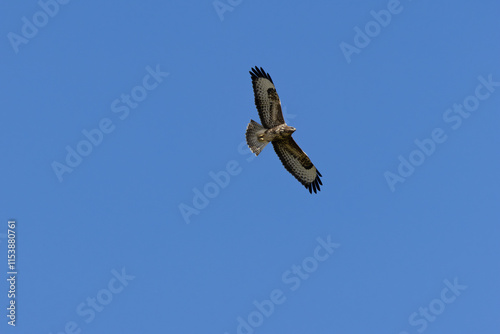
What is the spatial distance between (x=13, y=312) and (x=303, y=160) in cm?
666

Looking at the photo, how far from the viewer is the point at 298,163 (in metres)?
19.1

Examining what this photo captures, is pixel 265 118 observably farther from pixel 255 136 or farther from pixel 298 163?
pixel 298 163

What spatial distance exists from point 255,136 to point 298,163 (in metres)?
1.34

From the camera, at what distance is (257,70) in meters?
18.4

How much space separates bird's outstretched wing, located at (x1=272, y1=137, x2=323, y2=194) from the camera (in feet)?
61.6

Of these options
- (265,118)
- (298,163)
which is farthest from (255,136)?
(298,163)

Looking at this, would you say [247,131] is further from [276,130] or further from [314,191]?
[314,191]

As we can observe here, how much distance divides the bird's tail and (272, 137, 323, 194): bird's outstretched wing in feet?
1.73

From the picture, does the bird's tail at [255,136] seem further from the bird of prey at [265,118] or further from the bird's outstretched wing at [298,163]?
the bird's outstretched wing at [298,163]

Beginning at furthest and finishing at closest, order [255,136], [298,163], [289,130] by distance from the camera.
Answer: [298,163]
[255,136]
[289,130]

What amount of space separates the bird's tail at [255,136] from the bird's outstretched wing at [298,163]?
53 cm

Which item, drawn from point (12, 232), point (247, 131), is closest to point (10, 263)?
point (12, 232)

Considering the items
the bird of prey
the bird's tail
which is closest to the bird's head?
the bird of prey

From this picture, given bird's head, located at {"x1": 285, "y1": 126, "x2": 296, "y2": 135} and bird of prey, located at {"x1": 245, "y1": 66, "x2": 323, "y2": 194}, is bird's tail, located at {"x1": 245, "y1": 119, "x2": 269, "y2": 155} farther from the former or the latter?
bird's head, located at {"x1": 285, "y1": 126, "x2": 296, "y2": 135}
